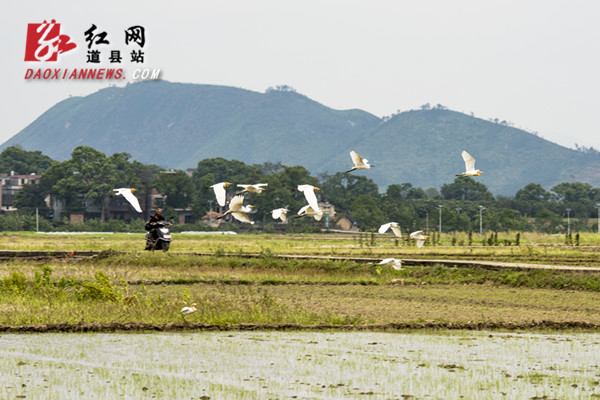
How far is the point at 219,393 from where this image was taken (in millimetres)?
10023

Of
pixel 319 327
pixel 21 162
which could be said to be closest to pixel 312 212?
pixel 319 327

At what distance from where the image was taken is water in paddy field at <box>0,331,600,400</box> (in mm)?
10117

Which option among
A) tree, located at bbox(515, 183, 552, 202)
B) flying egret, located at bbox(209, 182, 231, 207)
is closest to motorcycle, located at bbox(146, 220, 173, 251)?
flying egret, located at bbox(209, 182, 231, 207)

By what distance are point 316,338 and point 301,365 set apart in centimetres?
247

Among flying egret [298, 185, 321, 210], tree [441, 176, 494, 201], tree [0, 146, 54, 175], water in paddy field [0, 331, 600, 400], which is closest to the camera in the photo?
water in paddy field [0, 331, 600, 400]

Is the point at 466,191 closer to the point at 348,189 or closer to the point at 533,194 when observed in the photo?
the point at 533,194

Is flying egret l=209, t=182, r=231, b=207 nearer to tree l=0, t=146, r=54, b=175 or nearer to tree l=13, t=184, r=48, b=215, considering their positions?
tree l=13, t=184, r=48, b=215

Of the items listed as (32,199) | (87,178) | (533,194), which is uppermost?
(533,194)

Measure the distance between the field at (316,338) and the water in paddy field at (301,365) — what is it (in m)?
0.03

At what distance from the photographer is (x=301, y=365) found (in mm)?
11734

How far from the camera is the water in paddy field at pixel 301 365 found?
10.1 m

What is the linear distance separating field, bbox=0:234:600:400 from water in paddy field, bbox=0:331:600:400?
0.03m

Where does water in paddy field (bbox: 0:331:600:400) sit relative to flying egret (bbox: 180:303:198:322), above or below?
below

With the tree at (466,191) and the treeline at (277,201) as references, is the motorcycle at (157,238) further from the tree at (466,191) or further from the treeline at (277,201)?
the tree at (466,191)
